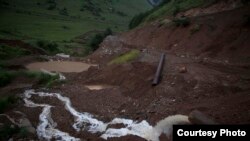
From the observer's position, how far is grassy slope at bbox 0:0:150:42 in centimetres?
7881

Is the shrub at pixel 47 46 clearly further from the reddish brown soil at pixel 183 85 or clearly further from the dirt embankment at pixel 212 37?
the reddish brown soil at pixel 183 85


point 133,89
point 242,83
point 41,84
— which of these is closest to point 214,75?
point 242,83

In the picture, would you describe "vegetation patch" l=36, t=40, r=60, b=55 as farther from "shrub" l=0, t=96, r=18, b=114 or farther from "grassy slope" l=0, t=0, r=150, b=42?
"shrub" l=0, t=96, r=18, b=114

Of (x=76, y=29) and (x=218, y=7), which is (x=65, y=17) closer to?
(x=76, y=29)

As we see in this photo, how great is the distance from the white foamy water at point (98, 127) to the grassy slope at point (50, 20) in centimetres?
4268

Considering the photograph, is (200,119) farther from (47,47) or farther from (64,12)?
(64,12)

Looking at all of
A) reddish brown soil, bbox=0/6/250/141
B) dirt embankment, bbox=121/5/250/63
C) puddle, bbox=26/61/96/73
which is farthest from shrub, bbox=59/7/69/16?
reddish brown soil, bbox=0/6/250/141

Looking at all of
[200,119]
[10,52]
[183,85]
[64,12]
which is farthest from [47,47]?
[64,12]

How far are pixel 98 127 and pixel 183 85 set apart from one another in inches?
211

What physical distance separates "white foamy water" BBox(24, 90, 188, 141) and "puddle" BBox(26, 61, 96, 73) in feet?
44.1

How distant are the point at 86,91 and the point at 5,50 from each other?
79.6 ft

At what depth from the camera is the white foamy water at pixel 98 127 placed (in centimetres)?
1427

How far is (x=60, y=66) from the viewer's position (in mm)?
36875

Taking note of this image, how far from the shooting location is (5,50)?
44.0 m
